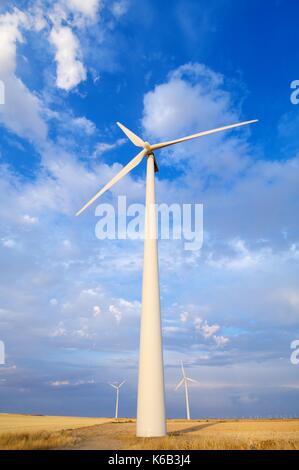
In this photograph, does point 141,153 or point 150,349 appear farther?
point 141,153

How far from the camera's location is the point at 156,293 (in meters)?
24.2

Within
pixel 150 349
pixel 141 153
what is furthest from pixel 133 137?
pixel 150 349

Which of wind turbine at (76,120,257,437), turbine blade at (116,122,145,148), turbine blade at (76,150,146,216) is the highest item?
turbine blade at (116,122,145,148)

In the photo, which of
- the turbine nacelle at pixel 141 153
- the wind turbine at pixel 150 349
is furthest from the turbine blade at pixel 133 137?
the wind turbine at pixel 150 349

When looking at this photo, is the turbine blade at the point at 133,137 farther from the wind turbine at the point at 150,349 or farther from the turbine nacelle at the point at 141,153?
the wind turbine at the point at 150,349

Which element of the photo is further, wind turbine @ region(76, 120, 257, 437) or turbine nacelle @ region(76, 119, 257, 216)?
turbine nacelle @ region(76, 119, 257, 216)

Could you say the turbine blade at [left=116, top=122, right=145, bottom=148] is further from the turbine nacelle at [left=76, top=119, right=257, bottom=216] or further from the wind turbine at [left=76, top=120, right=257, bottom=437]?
the wind turbine at [left=76, top=120, right=257, bottom=437]

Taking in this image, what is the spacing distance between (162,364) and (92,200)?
50.4 ft

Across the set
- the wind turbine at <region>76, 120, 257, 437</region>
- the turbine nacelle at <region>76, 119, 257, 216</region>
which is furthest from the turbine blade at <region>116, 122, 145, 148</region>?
the wind turbine at <region>76, 120, 257, 437</region>

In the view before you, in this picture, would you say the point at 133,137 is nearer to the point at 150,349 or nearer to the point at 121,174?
the point at 121,174

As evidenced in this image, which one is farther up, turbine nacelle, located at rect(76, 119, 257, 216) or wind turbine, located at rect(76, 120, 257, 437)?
turbine nacelle, located at rect(76, 119, 257, 216)
